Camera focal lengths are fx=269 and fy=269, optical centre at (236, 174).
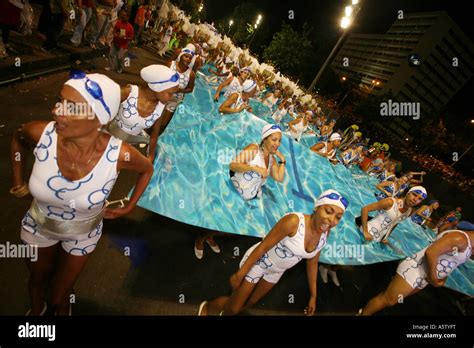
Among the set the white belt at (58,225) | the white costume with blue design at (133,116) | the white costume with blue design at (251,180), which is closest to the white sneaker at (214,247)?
the white costume with blue design at (251,180)

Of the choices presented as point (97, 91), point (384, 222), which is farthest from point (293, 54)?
point (97, 91)

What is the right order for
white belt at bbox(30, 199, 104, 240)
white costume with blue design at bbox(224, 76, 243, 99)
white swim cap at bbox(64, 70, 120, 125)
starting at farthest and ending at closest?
white costume with blue design at bbox(224, 76, 243, 99)
white belt at bbox(30, 199, 104, 240)
white swim cap at bbox(64, 70, 120, 125)

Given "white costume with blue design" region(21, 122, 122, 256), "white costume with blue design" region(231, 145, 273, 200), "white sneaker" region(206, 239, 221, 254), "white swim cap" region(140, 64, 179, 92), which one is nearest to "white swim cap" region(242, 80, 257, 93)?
"white costume with blue design" region(231, 145, 273, 200)

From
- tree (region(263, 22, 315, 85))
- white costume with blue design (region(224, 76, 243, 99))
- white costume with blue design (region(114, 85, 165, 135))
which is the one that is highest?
tree (region(263, 22, 315, 85))

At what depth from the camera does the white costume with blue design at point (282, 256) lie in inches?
108

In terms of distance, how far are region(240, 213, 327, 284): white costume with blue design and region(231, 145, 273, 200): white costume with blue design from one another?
136 cm

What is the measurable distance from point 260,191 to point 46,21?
7919mm

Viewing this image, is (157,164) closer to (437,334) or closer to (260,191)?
(260,191)

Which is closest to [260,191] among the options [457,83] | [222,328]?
[222,328]

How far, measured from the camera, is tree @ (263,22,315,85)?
49094mm

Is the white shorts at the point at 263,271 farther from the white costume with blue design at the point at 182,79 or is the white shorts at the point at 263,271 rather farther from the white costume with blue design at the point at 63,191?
the white costume with blue design at the point at 182,79

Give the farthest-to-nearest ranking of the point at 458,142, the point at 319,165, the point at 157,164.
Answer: the point at 458,142
the point at 319,165
the point at 157,164

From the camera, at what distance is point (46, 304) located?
101 inches

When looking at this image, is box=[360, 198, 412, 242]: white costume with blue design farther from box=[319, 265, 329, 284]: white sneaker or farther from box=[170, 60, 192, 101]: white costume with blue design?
box=[170, 60, 192, 101]: white costume with blue design
